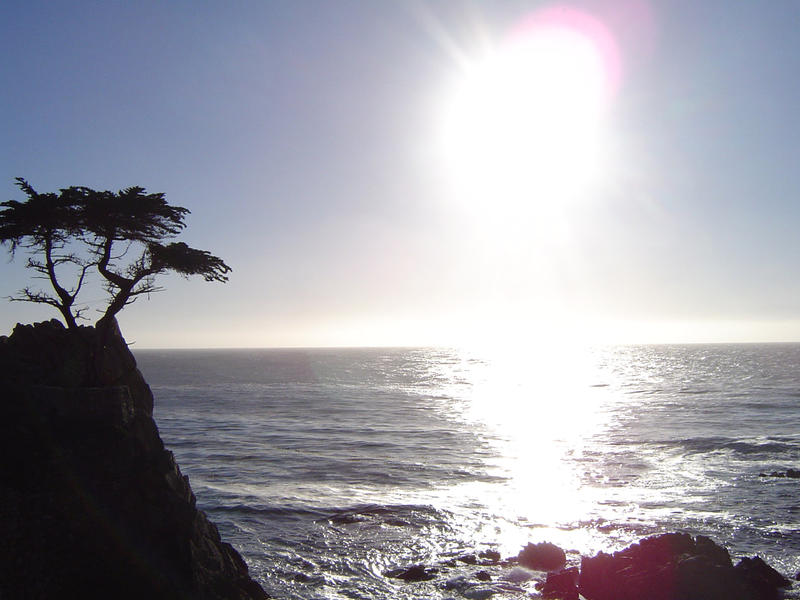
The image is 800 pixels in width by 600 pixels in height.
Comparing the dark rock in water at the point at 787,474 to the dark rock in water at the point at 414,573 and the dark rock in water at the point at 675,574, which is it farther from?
the dark rock in water at the point at 414,573

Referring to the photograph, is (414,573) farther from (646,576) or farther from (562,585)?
(646,576)

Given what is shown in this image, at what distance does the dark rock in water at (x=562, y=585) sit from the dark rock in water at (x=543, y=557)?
6.16 feet

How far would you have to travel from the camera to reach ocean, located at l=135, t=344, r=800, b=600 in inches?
907

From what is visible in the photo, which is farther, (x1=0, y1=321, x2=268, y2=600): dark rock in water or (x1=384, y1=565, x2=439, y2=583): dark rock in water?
(x1=384, y1=565, x2=439, y2=583): dark rock in water

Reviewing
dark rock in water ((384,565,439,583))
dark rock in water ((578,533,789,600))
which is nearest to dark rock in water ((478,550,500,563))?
dark rock in water ((384,565,439,583))

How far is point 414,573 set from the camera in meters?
20.9

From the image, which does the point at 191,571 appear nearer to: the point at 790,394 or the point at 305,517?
the point at 305,517

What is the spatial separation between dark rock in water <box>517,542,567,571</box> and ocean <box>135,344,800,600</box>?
540 mm

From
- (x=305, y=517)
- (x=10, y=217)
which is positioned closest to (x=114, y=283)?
(x=10, y=217)

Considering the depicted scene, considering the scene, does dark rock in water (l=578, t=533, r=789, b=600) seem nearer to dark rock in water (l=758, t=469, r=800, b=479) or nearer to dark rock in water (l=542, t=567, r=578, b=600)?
dark rock in water (l=542, t=567, r=578, b=600)

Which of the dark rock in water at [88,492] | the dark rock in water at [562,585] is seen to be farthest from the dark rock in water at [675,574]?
the dark rock in water at [88,492]

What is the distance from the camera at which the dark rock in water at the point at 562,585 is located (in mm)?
18703

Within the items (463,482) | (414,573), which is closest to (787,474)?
(463,482)

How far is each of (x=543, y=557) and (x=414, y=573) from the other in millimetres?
5123
